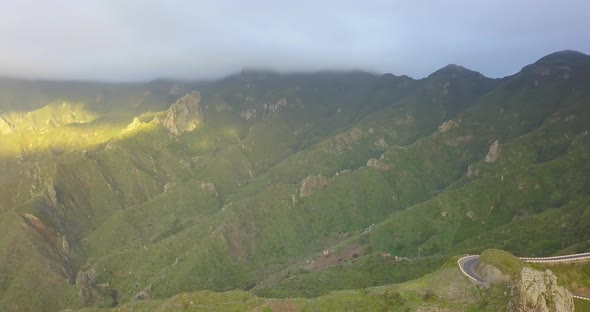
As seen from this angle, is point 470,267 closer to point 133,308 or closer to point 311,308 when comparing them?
point 311,308

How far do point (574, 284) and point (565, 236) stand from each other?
200ft

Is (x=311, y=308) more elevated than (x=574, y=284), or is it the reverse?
(x=574, y=284)

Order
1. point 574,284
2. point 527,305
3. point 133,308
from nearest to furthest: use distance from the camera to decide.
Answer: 1. point 527,305
2. point 574,284
3. point 133,308

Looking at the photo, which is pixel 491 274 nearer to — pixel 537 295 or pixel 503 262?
pixel 503 262

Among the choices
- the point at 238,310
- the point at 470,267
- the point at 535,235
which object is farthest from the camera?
the point at 535,235

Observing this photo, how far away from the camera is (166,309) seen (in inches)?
5517

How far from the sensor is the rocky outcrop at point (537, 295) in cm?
7794

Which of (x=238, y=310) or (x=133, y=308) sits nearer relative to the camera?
(x=238, y=310)

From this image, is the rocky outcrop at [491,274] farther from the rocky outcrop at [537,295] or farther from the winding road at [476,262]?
the rocky outcrop at [537,295]

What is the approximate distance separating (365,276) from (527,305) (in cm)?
8360

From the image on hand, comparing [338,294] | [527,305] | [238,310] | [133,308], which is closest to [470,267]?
[338,294]

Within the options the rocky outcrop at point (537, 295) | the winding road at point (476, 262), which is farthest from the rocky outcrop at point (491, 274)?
the rocky outcrop at point (537, 295)

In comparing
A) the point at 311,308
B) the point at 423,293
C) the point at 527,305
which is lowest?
the point at 311,308

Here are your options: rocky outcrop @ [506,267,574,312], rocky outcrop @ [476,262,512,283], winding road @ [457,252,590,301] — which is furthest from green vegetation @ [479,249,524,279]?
rocky outcrop @ [506,267,574,312]
